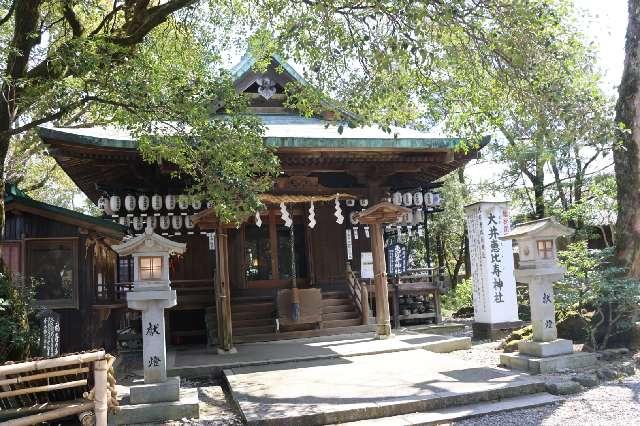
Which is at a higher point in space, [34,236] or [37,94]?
[37,94]

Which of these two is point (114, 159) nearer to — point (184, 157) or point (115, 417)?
point (184, 157)

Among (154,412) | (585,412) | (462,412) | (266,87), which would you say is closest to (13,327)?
(154,412)

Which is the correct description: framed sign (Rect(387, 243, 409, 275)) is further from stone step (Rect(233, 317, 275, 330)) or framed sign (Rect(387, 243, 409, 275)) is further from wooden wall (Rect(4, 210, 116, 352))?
wooden wall (Rect(4, 210, 116, 352))

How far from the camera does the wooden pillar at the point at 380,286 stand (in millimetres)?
11516

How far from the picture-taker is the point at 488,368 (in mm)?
8047

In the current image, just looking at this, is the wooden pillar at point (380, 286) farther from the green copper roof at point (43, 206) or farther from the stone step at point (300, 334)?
the green copper roof at point (43, 206)

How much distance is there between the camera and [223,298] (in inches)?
430

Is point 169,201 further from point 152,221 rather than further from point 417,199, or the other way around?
point 417,199

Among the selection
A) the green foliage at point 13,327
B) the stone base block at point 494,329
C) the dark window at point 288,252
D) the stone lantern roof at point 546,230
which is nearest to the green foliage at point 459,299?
the stone base block at point 494,329

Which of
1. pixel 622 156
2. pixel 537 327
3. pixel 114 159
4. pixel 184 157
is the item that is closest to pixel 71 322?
pixel 114 159

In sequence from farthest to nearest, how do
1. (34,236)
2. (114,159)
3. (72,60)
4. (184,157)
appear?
(114,159) < (34,236) < (184,157) < (72,60)

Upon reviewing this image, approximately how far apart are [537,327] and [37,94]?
8414 millimetres

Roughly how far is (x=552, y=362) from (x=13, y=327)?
303 inches

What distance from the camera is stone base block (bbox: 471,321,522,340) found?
39.8 feet
